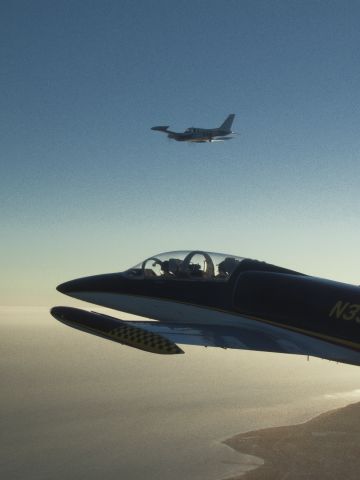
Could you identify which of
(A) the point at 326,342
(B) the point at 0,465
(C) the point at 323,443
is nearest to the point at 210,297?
(A) the point at 326,342

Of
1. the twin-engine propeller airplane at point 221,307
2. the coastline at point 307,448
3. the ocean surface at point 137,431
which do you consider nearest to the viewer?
the coastline at point 307,448

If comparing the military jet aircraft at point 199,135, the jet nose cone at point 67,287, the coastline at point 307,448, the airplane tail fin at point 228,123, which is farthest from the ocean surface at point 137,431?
the airplane tail fin at point 228,123

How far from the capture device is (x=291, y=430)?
17828 millimetres

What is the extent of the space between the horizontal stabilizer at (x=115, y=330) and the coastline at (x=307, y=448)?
10.9ft

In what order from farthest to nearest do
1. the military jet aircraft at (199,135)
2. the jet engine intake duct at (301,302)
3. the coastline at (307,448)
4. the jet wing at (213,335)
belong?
the military jet aircraft at (199,135), the jet engine intake duct at (301,302), the jet wing at (213,335), the coastline at (307,448)

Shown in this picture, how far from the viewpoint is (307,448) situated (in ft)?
49.3

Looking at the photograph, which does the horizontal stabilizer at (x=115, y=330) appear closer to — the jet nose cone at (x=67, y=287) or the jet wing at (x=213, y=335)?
the jet wing at (x=213, y=335)

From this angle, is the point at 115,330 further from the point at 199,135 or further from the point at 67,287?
the point at 199,135

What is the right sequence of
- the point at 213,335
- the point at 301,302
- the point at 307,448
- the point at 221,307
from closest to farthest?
the point at 307,448
the point at 213,335
the point at 301,302
the point at 221,307

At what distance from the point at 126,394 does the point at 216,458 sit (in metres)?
23.9

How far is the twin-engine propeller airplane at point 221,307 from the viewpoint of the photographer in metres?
15.0

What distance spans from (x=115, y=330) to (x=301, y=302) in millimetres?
5648

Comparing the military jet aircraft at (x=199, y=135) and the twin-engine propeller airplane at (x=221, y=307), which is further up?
the military jet aircraft at (x=199, y=135)

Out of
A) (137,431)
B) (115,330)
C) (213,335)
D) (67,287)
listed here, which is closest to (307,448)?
(213,335)
